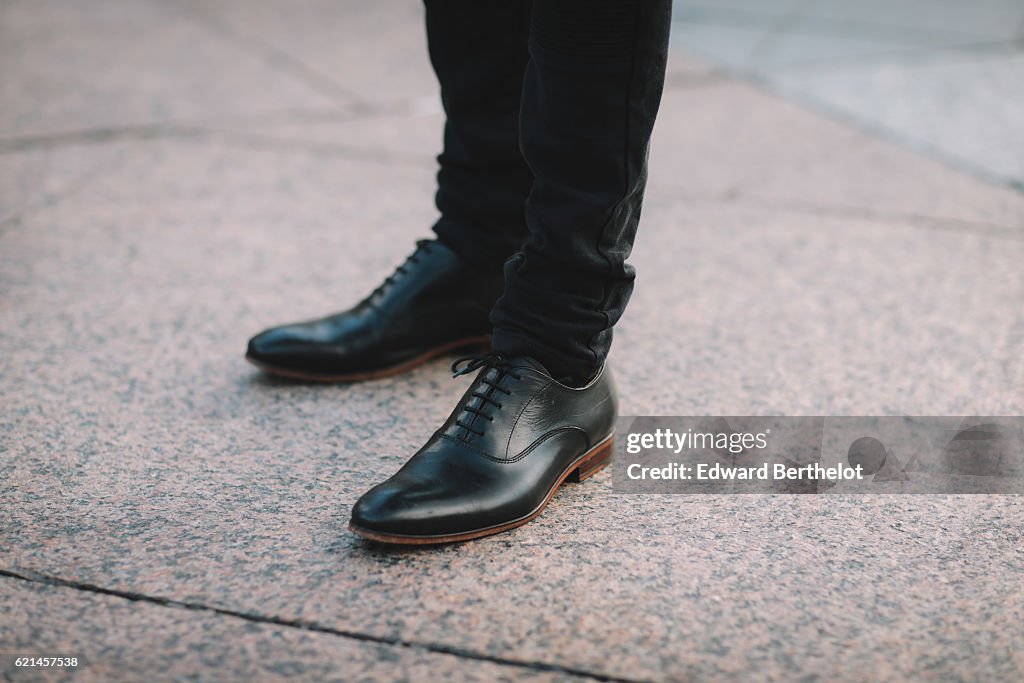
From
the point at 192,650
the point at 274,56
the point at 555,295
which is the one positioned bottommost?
the point at 192,650

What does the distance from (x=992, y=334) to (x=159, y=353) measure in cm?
165

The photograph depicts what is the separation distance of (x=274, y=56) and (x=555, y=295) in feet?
8.94

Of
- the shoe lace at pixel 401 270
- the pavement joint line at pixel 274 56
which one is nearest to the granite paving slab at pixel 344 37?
the pavement joint line at pixel 274 56

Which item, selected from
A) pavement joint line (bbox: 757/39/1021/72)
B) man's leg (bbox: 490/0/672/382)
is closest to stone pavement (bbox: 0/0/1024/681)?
man's leg (bbox: 490/0/672/382)

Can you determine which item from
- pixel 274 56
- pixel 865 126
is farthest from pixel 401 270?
pixel 274 56

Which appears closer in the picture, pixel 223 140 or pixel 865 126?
pixel 223 140

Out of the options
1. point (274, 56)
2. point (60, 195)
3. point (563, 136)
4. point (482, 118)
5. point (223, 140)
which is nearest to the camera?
point (563, 136)

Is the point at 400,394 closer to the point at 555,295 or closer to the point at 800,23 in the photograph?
the point at 555,295

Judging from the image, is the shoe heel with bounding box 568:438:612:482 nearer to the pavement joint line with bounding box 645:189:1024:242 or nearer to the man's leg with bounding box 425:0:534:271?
the man's leg with bounding box 425:0:534:271

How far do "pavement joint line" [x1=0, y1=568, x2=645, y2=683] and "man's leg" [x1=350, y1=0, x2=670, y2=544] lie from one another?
14 cm

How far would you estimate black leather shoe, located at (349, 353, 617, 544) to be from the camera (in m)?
1.30

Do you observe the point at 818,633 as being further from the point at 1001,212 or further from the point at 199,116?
the point at 199,116

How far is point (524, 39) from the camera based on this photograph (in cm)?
167

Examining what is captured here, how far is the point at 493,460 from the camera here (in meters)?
1.39
